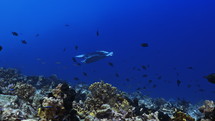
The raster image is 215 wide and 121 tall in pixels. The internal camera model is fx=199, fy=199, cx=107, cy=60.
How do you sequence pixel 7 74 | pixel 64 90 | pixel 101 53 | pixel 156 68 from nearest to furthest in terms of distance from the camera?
1. pixel 64 90
2. pixel 101 53
3. pixel 7 74
4. pixel 156 68

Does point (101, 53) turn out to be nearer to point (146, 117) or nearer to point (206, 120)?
point (146, 117)

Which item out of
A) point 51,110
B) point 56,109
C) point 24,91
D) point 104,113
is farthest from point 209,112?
point 24,91

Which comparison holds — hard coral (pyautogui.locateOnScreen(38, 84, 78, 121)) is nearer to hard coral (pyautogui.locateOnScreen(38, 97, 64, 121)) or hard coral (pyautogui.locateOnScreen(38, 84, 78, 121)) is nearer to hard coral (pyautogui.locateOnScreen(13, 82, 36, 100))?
hard coral (pyautogui.locateOnScreen(38, 97, 64, 121))

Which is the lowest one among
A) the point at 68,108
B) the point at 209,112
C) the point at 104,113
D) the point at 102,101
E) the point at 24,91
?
the point at 209,112

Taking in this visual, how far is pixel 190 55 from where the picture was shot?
164 m

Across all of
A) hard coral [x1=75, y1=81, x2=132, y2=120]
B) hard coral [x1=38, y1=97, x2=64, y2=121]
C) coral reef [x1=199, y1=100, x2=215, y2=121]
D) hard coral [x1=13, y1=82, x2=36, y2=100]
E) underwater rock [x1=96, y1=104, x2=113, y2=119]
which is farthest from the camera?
hard coral [x1=13, y1=82, x2=36, y2=100]

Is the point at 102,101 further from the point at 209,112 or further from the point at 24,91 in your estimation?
the point at 209,112

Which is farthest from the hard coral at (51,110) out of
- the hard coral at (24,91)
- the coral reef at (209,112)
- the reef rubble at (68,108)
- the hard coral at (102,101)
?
the coral reef at (209,112)

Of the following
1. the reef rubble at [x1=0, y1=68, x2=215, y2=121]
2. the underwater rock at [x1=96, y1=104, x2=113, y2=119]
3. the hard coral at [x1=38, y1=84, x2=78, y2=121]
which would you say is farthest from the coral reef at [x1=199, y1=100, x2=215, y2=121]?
the hard coral at [x1=38, y1=84, x2=78, y2=121]

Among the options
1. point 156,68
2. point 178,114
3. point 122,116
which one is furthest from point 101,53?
point 156,68

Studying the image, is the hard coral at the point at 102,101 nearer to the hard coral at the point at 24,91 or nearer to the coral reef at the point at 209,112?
the hard coral at the point at 24,91

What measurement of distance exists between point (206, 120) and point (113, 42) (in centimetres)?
17405

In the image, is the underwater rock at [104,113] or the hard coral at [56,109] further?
the underwater rock at [104,113]

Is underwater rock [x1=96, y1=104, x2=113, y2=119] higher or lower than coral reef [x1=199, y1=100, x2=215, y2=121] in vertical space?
higher
